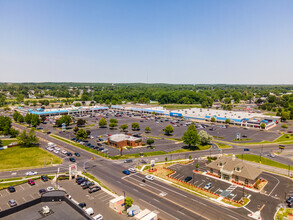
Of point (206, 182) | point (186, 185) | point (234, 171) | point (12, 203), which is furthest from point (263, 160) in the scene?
point (12, 203)

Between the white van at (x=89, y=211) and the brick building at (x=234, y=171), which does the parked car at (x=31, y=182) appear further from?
the brick building at (x=234, y=171)

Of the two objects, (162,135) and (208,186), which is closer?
(208,186)

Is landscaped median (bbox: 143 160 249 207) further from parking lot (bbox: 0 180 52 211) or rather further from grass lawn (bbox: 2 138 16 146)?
grass lawn (bbox: 2 138 16 146)

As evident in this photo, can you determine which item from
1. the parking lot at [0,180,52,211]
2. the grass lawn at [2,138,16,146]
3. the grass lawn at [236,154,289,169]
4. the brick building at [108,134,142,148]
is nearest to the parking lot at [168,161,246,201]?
the grass lawn at [236,154,289,169]

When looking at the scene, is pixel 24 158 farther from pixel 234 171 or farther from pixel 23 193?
pixel 234 171

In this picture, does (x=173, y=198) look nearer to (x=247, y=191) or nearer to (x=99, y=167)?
(x=247, y=191)

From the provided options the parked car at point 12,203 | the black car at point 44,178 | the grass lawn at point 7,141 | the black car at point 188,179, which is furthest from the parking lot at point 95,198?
the grass lawn at point 7,141

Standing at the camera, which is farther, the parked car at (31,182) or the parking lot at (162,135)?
the parking lot at (162,135)
